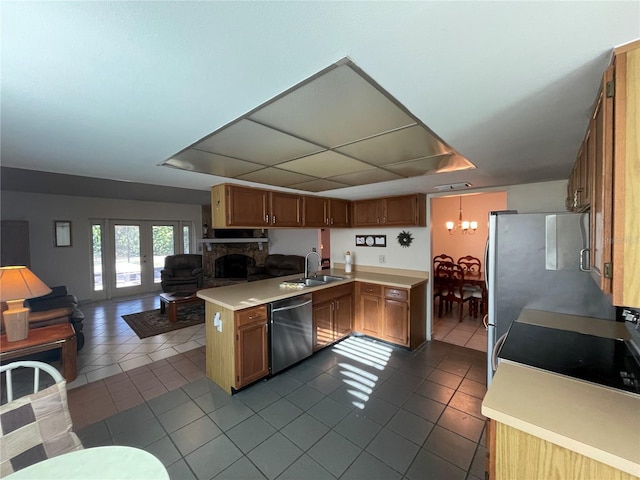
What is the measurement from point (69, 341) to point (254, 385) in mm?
1991

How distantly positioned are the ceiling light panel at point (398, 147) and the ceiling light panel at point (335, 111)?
99 mm

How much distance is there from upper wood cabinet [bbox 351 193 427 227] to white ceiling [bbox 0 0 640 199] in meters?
2.17

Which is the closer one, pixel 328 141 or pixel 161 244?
pixel 328 141

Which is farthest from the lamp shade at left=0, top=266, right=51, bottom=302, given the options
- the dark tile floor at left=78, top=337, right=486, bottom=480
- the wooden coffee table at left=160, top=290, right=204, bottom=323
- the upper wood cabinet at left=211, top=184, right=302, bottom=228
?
the wooden coffee table at left=160, top=290, right=204, bottom=323

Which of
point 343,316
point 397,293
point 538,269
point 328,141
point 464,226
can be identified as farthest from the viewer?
point 464,226

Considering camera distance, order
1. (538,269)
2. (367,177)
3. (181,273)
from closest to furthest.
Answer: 1. (538,269)
2. (367,177)
3. (181,273)

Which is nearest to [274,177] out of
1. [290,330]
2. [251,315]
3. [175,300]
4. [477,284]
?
[251,315]

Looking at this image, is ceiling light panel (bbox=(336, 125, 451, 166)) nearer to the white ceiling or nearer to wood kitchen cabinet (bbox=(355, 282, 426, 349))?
the white ceiling

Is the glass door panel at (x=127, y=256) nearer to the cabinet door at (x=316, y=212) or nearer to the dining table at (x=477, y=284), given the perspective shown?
the cabinet door at (x=316, y=212)

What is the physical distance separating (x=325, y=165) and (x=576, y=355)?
1.98 meters

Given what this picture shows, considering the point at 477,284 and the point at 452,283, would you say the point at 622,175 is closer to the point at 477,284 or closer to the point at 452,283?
the point at 452,283

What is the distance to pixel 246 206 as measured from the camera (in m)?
2.84

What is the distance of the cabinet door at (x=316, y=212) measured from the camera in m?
3.56

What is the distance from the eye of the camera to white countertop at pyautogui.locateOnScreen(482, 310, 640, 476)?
32.6 inches
